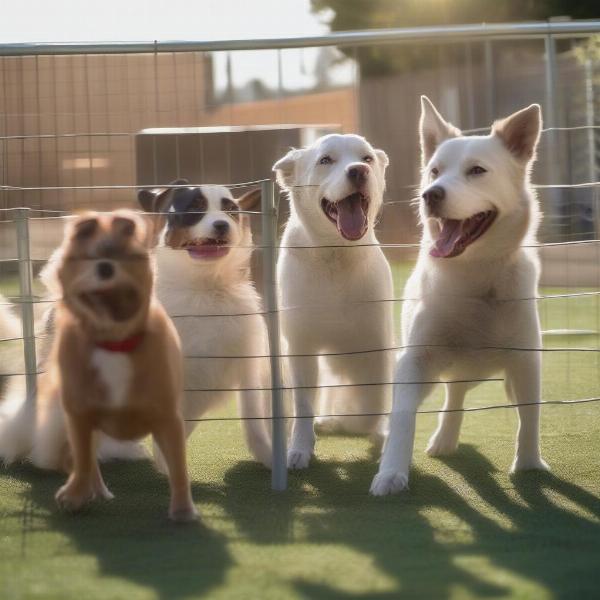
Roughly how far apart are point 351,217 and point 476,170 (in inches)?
27.8

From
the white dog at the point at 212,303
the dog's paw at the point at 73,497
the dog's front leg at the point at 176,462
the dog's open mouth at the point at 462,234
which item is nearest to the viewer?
the dog's front leg at the point at 176,462

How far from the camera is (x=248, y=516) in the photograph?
3322mm

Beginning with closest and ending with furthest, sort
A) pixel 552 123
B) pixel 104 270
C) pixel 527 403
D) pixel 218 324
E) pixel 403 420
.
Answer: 1. pixel 104 270
2. pixel 403 420
3. pixel 527 403
4. pixel 218 324
5. pixel 552 123

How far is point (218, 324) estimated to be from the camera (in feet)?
13.2

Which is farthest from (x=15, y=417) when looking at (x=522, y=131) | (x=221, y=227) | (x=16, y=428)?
(x=522, y=131)

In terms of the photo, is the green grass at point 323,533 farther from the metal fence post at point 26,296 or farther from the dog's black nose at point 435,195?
the dog's black nose at point 435,195

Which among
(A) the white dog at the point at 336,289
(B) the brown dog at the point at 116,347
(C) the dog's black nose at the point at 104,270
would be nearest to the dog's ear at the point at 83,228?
(B) the brown dog at the point at 116,347

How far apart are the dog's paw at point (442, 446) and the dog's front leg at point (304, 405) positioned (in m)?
0.50

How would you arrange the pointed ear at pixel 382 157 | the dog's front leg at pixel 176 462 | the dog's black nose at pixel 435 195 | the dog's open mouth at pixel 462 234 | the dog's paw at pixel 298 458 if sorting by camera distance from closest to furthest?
the dog's front leg at pixel 176 462, the dog's black nose at pixel 435 195, the dog's open mouth at pixel 462 234, the dog's paw at pixel 298 458, the pointed ear at pixel 382 157

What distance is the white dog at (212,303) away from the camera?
4016mm

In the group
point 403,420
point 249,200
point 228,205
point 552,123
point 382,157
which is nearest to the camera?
point 403,420

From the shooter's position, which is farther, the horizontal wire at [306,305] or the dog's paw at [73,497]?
the horizontal wire at [306,305]

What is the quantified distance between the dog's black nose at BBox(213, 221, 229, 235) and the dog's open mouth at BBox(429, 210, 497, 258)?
2.70 feet

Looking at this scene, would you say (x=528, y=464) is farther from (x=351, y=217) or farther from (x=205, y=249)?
(x=205, y=249)
